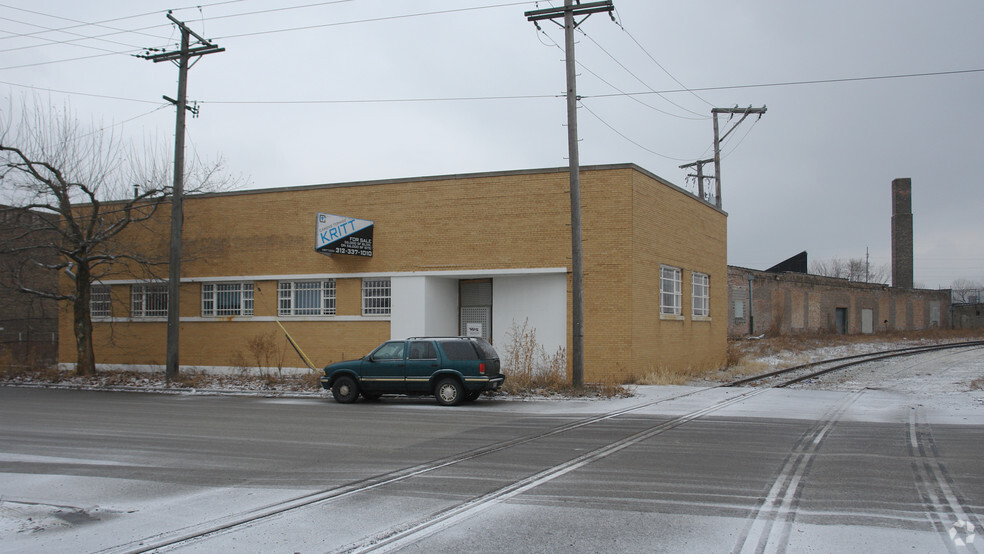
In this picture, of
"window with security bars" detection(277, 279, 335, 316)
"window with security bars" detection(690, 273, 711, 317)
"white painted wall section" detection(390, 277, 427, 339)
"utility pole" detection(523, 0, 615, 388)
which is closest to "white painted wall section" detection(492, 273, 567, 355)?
"white painted wall section" detection(390, 277, 427, 339)

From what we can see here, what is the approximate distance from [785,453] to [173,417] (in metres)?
11.9

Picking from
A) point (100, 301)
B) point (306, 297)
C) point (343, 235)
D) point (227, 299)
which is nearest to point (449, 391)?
point (343, 235)

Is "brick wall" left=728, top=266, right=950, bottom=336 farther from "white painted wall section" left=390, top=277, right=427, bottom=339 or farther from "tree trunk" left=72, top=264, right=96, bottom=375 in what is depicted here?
"tree trunk" left=72, top=264, right=96, bottom=375

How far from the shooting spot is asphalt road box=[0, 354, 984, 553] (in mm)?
6480

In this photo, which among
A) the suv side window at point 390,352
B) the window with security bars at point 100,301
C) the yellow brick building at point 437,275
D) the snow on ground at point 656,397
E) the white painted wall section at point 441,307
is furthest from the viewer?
the window with security bars at point 100,301

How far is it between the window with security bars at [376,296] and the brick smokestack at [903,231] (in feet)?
206

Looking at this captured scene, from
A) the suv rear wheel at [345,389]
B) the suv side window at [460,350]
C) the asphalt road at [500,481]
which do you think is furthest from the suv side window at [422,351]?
the asphalt road at [500,481]

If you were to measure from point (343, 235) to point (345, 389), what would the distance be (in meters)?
6.81

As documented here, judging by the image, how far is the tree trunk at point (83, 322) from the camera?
83.4ft

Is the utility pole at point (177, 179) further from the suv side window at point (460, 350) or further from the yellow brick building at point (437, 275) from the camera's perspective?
the suv side window at point (460, 350)

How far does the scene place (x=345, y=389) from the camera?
18562 mm

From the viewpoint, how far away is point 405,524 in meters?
6.87

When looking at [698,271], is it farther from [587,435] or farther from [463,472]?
[463,472]

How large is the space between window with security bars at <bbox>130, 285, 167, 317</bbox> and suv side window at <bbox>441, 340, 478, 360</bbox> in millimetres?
15209
